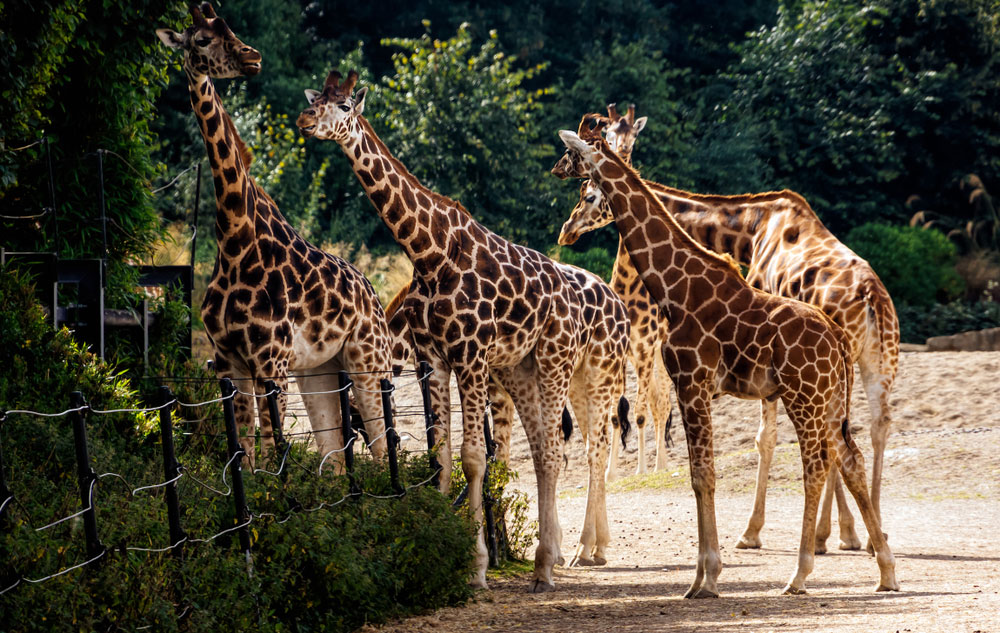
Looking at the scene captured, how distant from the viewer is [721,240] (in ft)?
36.7

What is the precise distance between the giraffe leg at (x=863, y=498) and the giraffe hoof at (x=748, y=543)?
2.41 m

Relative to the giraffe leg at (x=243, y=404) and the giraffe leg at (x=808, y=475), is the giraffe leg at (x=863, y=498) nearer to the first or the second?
the giraffe leg at (x=808, y=475)

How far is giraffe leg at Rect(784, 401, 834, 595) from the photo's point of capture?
7.55 m

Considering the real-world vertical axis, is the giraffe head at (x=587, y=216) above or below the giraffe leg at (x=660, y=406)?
above

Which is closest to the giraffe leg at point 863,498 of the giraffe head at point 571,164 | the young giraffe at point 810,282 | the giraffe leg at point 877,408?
the young giraffe at point 810,282

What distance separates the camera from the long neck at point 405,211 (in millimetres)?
8383

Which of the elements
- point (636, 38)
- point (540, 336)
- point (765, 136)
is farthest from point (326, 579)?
point (636, 38)

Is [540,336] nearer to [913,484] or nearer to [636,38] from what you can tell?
[913,484]

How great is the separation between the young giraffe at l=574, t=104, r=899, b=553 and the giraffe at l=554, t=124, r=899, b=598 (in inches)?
64.2

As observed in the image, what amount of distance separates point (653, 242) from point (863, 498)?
2218 mm

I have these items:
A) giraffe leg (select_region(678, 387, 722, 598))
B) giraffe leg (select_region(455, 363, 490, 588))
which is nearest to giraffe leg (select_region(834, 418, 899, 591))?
giraffe leg (select_region(678, 387, 722, 598))

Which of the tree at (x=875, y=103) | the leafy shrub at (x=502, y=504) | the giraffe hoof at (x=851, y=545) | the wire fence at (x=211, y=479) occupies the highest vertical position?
the tree at (x=875, y=103)

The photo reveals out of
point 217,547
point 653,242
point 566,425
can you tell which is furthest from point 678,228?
point 217,547

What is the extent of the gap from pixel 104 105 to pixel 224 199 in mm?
4023
